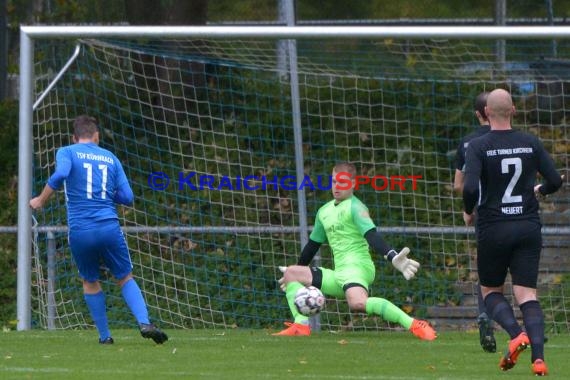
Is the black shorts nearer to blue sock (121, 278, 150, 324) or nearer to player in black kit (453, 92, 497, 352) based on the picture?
player in black kit (453, 92, 497, 352)

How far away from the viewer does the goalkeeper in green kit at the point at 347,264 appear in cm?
1067

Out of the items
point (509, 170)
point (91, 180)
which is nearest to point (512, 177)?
point (509, 170)

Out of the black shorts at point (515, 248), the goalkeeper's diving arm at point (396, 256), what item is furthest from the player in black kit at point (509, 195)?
the goalkeeper's diving arm at point (396, 256)

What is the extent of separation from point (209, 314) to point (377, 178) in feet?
7.77

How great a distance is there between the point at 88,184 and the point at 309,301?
6.45 feet

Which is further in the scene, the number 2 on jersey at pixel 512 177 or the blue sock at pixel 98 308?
the blue sock at pixel 98 308

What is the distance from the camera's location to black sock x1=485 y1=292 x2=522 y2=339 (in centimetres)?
785

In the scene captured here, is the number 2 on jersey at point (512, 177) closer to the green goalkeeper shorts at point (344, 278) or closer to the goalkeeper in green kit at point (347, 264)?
the goalkeeper in green kit at point (347, 264)

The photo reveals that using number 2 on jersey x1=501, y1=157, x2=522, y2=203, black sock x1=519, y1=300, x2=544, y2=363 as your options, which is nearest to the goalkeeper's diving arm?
number 2 on jersey x1=501, y1=157, x2=522, y2=203

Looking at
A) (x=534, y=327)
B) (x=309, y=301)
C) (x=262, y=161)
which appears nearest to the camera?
(x=534, y=327)

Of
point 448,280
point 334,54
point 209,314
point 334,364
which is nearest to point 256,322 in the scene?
point 209,314

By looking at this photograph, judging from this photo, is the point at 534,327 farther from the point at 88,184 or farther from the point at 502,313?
the point at 88,184

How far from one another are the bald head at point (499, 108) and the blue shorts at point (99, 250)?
3155 mm

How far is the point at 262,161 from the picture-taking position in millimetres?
15234
